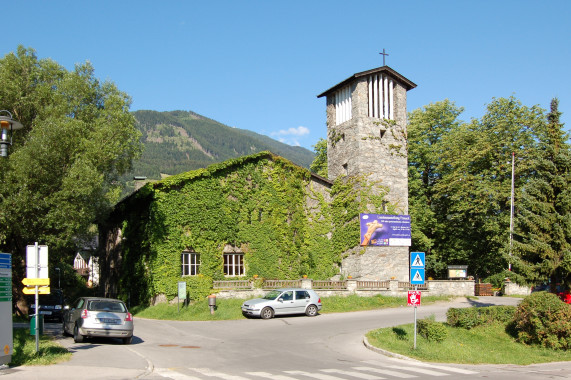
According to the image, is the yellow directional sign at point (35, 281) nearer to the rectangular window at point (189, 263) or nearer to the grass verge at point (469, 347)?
the grass verge at point (469, 347)

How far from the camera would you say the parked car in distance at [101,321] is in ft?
55.9

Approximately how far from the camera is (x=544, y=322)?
61.6 feet

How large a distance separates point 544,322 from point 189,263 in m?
20.0

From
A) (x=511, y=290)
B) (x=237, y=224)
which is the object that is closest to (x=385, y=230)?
(x=237, y=224)

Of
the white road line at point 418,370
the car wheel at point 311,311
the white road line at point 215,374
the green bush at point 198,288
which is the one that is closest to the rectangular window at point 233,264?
the green bush at point 198,288

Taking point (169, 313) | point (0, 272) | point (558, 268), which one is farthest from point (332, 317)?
point (0, 272)

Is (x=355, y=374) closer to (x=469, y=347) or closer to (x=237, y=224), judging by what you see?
(x=469, y=347)

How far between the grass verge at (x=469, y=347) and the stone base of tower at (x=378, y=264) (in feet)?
42.3

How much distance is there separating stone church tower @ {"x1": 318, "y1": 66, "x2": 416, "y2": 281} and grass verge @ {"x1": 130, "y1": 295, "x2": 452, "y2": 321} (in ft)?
9.72

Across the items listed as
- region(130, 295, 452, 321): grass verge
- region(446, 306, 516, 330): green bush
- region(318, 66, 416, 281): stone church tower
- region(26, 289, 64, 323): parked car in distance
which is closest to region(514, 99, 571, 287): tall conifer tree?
region(446, 306, 516, 330): green bush

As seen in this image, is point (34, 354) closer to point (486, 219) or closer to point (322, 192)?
point (322, 192)

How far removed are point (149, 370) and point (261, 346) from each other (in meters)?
5.59

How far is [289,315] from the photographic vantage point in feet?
87.8

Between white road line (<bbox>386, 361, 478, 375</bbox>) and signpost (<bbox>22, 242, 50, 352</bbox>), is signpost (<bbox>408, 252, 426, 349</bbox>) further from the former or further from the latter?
signpost (<bbox>22, 242, 50, 352</bbox>)
